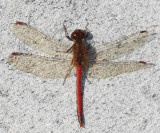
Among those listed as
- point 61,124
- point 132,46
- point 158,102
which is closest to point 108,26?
point 132,46

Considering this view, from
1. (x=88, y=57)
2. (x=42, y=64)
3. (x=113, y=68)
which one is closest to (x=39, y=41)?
(x=42, y=64)

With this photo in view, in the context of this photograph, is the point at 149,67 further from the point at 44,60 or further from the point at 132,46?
the point at 44,60

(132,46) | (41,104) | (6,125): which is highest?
(132,46)

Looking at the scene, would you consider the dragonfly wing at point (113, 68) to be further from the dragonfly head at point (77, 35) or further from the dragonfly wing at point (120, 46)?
the dragonfly head at point (77, 35)

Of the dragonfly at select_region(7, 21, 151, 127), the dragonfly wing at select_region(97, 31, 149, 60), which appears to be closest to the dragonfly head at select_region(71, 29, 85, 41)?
the dragonfly at select_region(7, 21, 151, 127)

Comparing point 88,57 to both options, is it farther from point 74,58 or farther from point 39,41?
point 39,41

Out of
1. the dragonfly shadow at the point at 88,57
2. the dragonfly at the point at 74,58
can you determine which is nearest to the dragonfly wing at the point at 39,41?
the dragonfly at the point at 74,58

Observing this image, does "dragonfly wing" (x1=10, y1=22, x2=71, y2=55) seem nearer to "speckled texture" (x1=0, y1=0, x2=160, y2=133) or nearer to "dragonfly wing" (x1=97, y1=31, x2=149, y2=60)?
"speckled texture" (x1=0, y1=0, x2=160, y2=133)
